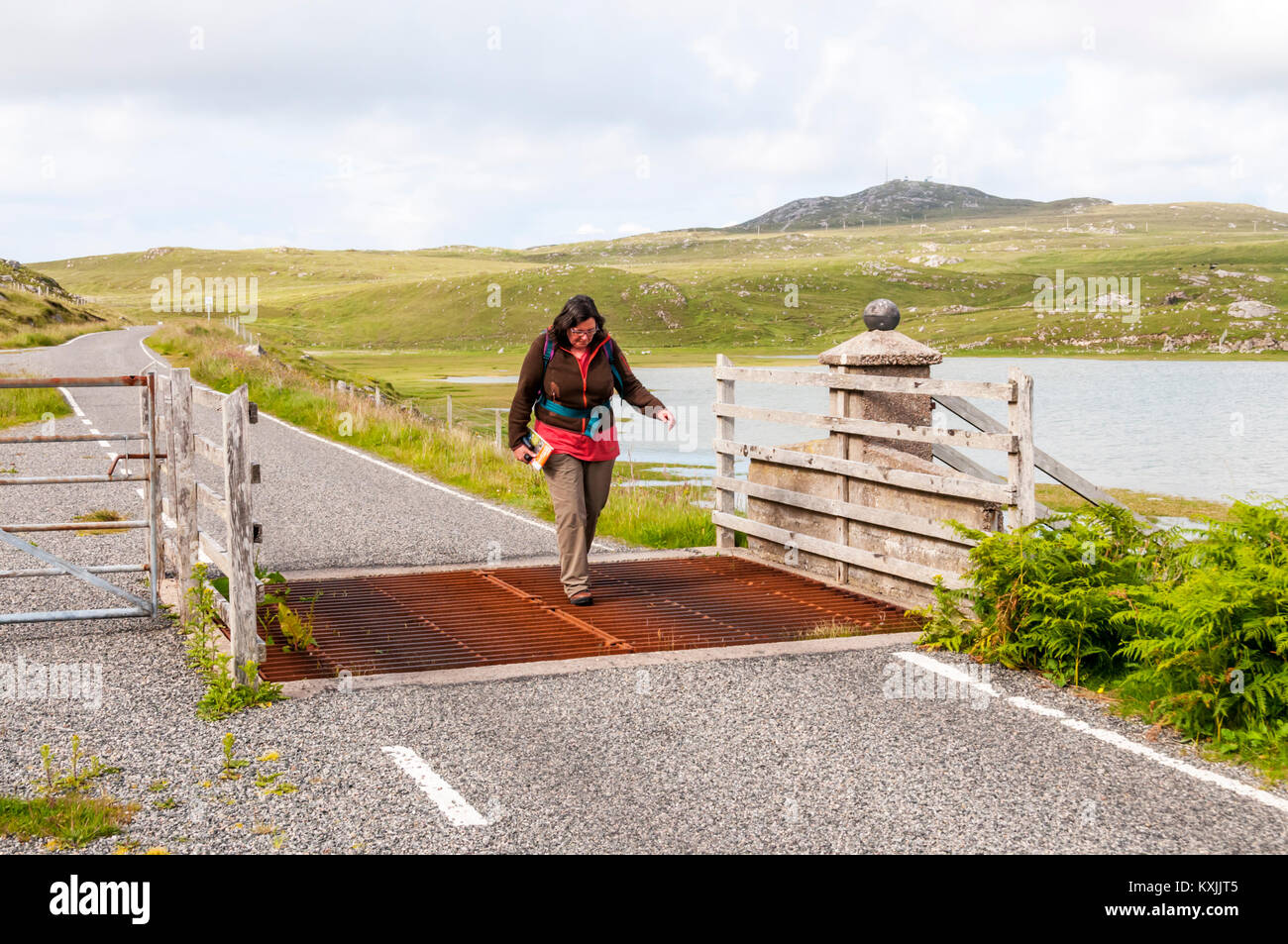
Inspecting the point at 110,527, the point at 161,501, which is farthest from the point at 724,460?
the point at 110,527

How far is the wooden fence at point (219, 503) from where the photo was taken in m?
7.08

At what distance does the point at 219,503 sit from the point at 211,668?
1.07 metres

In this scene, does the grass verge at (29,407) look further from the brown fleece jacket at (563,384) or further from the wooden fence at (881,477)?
the brown fleece jacket at (563,384)

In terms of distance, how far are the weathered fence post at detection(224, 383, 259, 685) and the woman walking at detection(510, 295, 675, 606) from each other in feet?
7.72

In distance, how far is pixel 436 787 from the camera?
559 cm

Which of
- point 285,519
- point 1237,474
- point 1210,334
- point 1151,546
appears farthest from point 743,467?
point 1210,334

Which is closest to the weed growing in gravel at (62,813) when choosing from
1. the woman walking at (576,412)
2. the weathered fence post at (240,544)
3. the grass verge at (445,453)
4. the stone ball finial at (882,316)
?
the weathered fence post at (240,544)

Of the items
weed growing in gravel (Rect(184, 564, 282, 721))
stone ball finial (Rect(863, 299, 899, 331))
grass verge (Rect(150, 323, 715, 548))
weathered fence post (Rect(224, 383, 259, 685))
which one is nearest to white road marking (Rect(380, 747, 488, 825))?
weed growing in gravel (Rect(184, 564, 282, 721))

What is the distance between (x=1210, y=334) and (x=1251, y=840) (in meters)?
110

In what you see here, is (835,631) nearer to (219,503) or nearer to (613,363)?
(613,363)

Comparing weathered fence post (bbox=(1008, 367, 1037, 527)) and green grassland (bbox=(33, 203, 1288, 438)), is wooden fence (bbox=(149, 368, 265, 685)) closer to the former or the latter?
weathered fence post (bbox=(1008, 367, 1037, 527))

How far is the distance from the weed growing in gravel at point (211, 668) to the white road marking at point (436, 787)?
3.78 feet

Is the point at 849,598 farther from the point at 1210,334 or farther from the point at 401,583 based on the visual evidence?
the point at 1210,334

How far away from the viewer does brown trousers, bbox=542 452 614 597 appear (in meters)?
9.27
